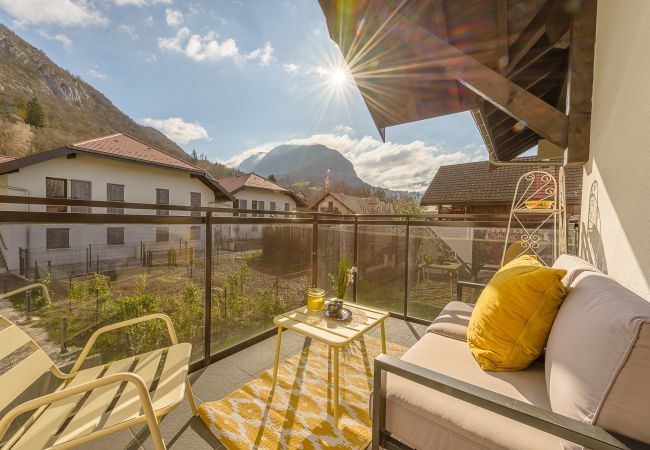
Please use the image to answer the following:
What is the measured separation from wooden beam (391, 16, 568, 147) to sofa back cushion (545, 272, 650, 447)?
4.48 ft

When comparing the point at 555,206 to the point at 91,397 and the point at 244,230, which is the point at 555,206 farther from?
the point at 91,397

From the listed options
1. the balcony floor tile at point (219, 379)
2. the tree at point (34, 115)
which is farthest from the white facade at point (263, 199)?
the tree at point (34, 115)

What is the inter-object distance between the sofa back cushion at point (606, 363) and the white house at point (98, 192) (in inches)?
81.4

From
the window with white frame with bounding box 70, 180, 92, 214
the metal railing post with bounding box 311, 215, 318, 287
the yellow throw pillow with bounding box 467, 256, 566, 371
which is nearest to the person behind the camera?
the yellow throw pillow with bounding box 467, 256, 566, 371

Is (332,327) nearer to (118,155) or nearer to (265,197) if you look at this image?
(118,155)

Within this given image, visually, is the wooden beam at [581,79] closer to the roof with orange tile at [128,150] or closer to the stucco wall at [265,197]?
the roof with orange tile at [128,150]

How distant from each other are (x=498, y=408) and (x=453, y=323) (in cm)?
99

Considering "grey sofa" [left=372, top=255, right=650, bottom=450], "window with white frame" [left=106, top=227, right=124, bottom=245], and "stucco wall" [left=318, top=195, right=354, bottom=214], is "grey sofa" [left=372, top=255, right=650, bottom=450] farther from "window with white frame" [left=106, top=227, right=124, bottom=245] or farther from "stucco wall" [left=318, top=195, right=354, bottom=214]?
"stucco wall" [left=318, top=195, right=354, bottom=214]

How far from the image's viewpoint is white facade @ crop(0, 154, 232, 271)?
1599 mm

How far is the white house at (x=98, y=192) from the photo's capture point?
1.64m

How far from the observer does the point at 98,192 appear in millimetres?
8602

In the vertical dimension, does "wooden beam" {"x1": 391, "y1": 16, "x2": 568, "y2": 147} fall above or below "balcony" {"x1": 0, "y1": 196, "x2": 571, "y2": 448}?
above

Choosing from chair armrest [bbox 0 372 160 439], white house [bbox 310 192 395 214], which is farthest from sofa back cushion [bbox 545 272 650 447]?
white house [bbox 310 192 395 214]

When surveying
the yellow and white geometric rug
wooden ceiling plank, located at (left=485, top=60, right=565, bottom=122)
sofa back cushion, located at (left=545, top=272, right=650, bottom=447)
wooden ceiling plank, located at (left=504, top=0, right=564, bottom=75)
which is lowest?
the yellow and white geometric rug
